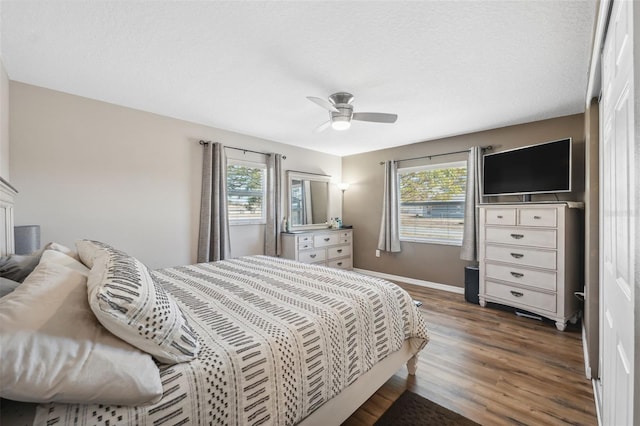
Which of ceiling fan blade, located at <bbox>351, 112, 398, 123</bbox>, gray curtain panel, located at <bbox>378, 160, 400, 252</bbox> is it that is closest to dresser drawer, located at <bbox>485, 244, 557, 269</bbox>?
gray curtain panel, located at <bbox>378, 160, 400, 252</bbox>

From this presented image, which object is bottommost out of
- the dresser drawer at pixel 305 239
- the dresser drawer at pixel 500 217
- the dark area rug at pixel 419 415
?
the dark area rug at pixel 419 415

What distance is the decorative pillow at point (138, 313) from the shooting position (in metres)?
0.88

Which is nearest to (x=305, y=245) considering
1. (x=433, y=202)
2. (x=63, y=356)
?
(x=433, y=202)

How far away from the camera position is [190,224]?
3.59 m

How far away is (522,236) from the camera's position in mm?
3178

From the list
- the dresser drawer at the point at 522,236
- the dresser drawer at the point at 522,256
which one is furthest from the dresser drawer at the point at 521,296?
the dresser drawer at the point at 522,236

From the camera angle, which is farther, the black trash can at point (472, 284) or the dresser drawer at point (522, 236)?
the black trash can at point (472, 284)

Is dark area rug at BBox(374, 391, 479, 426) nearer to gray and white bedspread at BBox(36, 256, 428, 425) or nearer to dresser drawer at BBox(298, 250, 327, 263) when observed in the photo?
gray and white bedspread at BBox(36, 256, 428, 425)

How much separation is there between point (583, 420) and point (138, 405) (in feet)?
7.83

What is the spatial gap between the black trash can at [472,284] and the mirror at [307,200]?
259 centimetres

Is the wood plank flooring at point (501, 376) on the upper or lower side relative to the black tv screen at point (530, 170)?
lower

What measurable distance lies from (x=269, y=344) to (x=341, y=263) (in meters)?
4.08

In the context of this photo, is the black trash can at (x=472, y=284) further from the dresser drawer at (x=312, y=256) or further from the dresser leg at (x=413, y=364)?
the dresser drawer at (x=312, y=256)

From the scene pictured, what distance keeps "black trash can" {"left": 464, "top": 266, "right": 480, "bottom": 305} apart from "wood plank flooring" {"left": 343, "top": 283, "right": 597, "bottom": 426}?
1.65 feet
